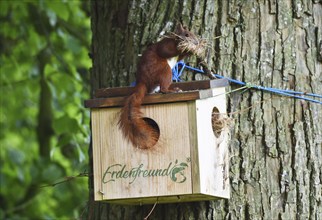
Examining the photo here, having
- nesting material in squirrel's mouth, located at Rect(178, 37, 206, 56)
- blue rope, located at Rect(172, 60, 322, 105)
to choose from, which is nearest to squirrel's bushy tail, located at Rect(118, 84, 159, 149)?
nesting material in squirrel's mouth, located at Rect(178, 37, 206, 56)

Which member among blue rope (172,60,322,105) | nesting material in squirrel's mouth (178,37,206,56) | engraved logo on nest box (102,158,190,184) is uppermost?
nesting material in squirrel's mouth (178,37,206,56)

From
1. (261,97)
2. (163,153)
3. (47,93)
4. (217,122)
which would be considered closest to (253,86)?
(261,97)

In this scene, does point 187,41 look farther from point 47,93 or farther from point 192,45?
point 47,93

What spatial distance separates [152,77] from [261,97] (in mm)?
508

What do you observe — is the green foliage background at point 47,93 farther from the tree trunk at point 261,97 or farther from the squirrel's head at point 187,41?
the squirrel's head at point 187,41

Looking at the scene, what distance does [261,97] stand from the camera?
10.9 ft

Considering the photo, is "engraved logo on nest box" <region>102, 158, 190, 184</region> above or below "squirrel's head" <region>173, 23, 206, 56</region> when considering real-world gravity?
below

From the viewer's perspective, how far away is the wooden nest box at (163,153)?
2955 millimetres

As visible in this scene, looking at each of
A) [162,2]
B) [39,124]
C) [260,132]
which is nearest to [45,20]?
[39,124]

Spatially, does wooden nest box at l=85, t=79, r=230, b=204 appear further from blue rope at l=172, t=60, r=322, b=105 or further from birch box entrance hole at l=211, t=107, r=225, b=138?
blue rope at l=172, t=60, r=322, b=105

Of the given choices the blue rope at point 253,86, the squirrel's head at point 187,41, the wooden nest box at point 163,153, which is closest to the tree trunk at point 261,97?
the blue rope at point 253,86

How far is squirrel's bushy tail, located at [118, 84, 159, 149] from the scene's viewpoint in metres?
2.98

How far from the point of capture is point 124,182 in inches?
119

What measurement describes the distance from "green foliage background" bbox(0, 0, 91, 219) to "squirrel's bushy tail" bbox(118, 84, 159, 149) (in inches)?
63.1
